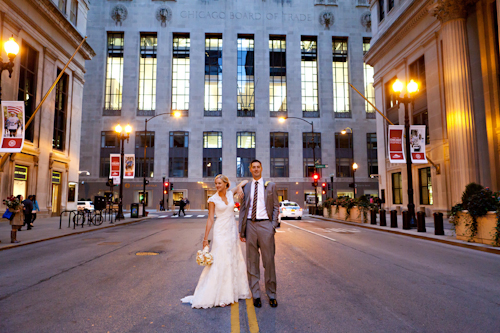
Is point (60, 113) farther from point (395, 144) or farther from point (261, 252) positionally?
point (261, 252)

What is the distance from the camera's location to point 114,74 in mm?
56625

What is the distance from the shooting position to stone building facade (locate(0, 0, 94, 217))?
928 inches

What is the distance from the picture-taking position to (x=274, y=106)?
186 feet

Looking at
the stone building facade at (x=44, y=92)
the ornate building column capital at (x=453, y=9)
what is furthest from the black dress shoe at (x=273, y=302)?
the ornate building column capital at (x=453, y=9)

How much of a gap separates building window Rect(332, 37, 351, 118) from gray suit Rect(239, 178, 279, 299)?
5481 cm

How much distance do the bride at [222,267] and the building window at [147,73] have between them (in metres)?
53.8

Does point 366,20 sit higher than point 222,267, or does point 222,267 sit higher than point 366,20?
point 366,20

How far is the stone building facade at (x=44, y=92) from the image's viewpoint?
23578 mm

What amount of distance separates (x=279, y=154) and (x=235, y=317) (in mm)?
51310

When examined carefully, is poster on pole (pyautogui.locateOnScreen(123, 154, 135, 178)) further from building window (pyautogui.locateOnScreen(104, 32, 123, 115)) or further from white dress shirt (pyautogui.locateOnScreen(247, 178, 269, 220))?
building window (pyautogui.locateOnScreen(104, 32, 123, 115))

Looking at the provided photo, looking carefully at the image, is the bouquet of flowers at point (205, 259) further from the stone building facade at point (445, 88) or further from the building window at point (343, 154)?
the building window at point (343, 154)

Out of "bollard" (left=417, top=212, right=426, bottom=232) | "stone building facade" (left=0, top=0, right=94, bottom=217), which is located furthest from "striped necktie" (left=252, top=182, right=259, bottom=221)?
"stone building facade" (left=0, top=0, right=94, bottom=217)

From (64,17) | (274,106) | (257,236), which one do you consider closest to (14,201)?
(257,236)

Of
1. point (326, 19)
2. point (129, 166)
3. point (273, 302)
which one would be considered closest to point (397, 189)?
point (129, 166)
